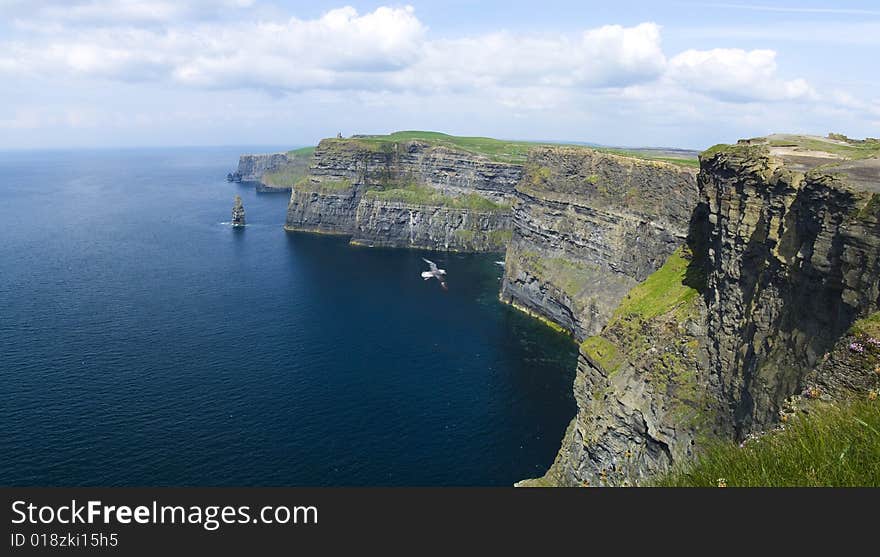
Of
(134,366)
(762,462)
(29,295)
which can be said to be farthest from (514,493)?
(29,295)

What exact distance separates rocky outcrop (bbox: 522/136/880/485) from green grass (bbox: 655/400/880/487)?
9042mm

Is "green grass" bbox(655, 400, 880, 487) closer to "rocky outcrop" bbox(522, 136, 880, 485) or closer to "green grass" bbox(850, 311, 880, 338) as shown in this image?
"rocky outcrop" bbox(522, 136, 880, 485)

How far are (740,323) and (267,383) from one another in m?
79.4

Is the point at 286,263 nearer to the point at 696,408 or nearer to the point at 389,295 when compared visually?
the point at 389,295

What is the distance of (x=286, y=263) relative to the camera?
195 metres

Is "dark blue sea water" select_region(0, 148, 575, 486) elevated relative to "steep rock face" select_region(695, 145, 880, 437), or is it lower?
lower

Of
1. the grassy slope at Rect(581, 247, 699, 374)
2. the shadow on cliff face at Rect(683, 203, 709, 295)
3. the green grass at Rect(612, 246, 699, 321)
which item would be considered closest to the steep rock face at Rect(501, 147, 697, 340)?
the green grass at Rect(612, 246, 699, 321)

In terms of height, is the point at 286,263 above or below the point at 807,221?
below

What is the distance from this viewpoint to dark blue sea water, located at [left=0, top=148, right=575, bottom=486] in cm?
7612

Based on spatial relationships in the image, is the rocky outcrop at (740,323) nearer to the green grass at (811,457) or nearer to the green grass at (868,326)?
the green grass at (868,326)

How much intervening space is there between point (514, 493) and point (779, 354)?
35.7 meters

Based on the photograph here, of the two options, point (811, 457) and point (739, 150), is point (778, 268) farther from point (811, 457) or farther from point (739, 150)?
point (811, 457)

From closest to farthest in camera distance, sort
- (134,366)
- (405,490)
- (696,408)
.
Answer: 1. (405,490)
2. (696,408)
3. (134,366)

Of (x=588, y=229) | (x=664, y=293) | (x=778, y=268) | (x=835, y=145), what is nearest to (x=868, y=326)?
(x=778, y=268)
